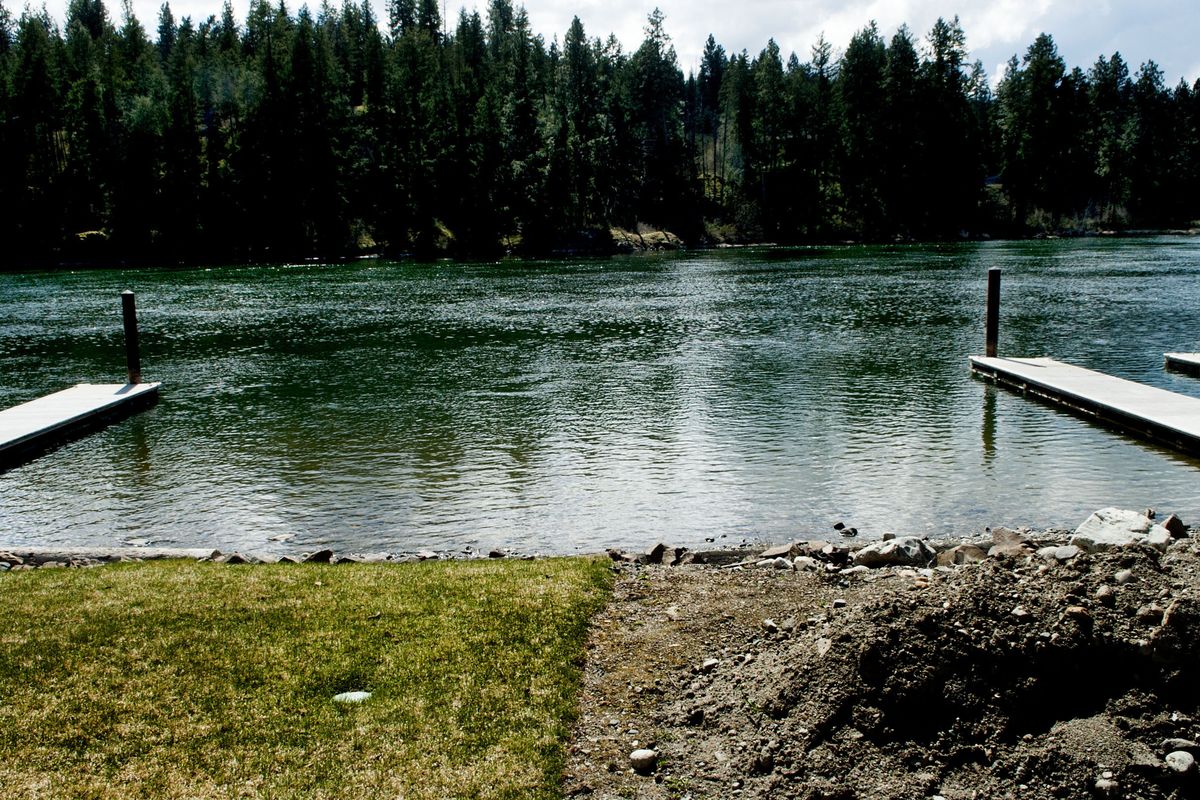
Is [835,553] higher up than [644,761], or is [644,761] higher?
[644,761]

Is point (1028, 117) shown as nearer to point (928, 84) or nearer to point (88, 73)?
point (928, 84)

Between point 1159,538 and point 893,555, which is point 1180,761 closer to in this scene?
point 893,555

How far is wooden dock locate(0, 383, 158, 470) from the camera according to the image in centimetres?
1838

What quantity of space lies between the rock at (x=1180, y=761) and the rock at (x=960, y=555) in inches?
203

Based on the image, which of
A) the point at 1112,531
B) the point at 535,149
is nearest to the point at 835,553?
the point at 1112,531

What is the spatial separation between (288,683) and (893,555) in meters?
6.53

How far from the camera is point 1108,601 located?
627cm

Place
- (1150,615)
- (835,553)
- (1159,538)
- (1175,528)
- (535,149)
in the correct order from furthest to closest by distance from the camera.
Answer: (535,149)
(1175,528)
(835,553)
(1159,538)
(1150,615)

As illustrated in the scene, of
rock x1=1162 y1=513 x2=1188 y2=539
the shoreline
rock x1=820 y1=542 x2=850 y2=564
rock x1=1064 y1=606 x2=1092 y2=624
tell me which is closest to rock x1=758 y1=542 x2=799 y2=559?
the shoreline

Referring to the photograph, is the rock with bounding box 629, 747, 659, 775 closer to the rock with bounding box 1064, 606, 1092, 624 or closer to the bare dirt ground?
the bare dirt ground

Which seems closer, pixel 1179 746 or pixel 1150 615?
pixel 1179 746

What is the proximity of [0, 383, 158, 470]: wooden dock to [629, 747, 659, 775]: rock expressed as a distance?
16.2m

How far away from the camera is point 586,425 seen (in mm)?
20359

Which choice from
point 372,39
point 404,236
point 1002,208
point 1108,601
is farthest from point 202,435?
point 1002,208
